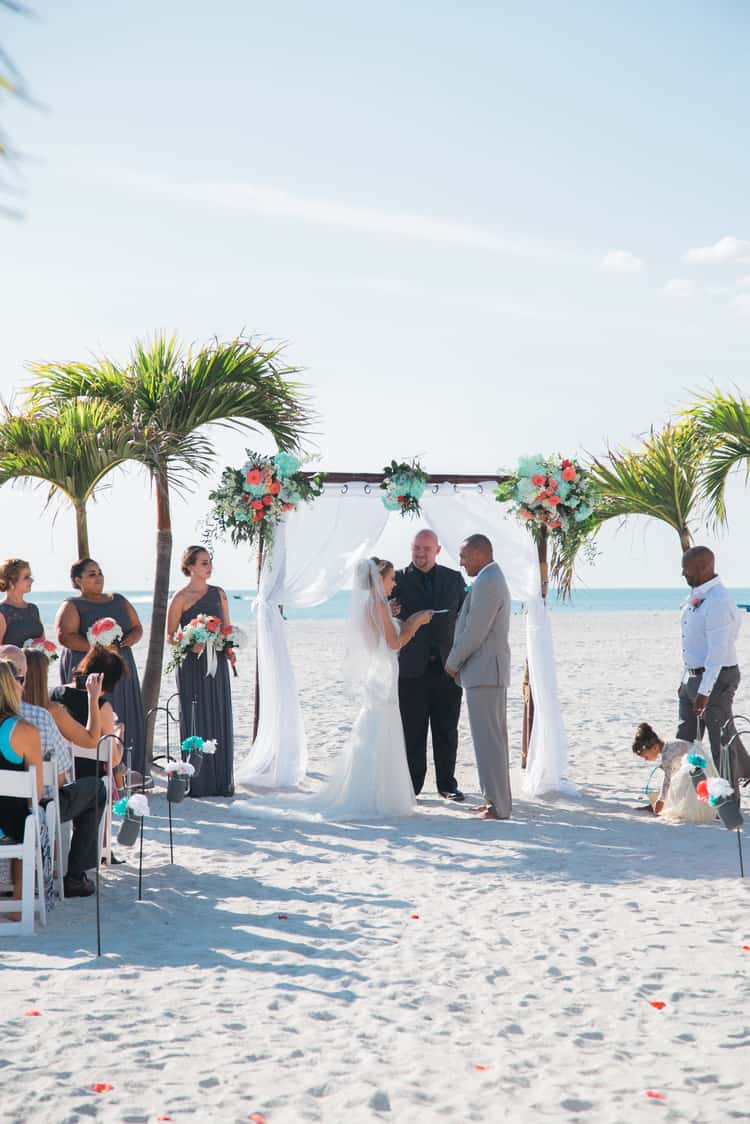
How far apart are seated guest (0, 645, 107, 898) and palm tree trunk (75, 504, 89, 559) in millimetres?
3653

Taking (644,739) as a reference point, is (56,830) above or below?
below

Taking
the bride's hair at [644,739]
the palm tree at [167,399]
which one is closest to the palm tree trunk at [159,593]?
the palm tree at [167,399]

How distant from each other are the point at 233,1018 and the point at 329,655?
2157 centimetres

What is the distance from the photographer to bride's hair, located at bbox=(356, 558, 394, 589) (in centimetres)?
836

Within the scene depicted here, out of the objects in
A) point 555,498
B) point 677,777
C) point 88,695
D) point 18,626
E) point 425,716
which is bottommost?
point 677,777

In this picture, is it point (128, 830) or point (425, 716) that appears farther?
point (425, 716)

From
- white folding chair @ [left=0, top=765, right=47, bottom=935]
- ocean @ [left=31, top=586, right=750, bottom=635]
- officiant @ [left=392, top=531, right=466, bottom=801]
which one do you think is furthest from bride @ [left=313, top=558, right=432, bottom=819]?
ocean @ [left=31, top=586, right=750, bottom=635]

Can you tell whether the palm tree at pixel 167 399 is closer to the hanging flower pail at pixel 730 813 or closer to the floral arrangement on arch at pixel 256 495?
the floral arrangement on arch at pixel 256 495

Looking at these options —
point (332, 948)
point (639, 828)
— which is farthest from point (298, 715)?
point (332, 948)

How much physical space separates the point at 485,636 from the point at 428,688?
128 centimetres

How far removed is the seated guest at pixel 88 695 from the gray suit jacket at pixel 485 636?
2672 mm

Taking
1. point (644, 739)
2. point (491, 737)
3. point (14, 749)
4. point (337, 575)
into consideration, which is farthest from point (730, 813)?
point (337, 575)

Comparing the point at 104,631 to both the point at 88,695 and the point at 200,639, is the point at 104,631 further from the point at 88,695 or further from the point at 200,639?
the point at 88,695

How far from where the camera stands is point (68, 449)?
948cm
